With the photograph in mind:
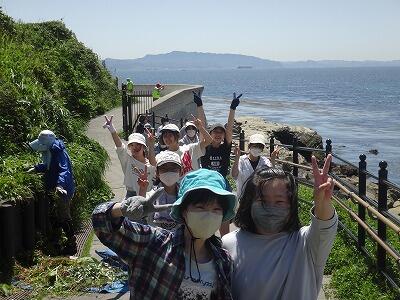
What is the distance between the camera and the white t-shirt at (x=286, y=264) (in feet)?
8.97

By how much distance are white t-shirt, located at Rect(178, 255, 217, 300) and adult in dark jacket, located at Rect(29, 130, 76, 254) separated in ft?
14.1

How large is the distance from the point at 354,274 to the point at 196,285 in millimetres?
4148

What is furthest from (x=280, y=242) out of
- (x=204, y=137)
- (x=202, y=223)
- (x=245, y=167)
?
(x=245, y=167)

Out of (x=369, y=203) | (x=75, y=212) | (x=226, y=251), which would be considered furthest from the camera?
(x=75, y=212)

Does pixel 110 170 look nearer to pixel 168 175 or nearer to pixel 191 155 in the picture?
pixel 191 155

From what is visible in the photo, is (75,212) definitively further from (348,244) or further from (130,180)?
(348,244)

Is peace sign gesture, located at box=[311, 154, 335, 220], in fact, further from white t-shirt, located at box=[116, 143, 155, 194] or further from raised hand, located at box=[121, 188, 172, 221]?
white t-shirt, located at box=[116, 143, 155, 194]

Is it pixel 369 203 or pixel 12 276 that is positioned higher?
pixel 369 203

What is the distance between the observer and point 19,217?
20.3 ft

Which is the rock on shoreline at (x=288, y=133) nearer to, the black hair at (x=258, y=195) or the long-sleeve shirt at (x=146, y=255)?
the black hair at (x=258, y=195)

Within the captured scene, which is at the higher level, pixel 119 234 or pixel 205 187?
pixel 205 187

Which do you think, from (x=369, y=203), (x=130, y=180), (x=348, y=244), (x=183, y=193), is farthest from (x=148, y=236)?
(x=348, y=244)

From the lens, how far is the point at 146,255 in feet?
8.57

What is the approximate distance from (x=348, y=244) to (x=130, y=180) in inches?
127
